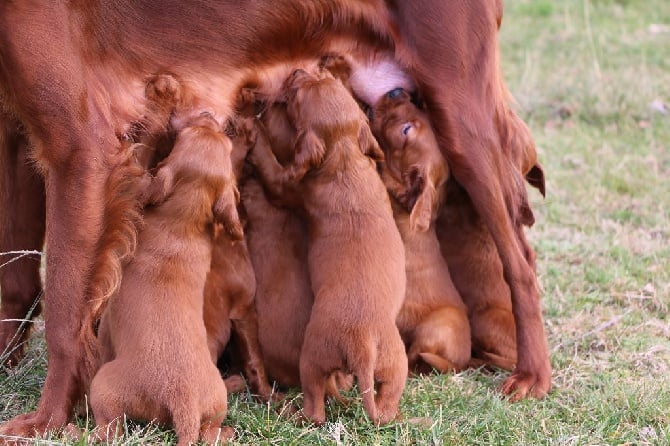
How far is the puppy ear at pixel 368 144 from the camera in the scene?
3.42 m

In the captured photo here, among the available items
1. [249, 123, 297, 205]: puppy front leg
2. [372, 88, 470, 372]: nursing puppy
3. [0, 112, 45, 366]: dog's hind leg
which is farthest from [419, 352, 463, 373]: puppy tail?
[0, 112, 45, 366]: dog's hind leg

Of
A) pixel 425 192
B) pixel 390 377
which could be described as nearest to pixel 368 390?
pixel 390 377

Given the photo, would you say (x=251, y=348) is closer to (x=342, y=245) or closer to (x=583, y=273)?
(x=342, y=245)

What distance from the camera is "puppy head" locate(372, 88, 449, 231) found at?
3621 mm

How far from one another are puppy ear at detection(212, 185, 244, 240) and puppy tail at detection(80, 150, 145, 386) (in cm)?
23

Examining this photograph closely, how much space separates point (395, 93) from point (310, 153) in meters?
0.60

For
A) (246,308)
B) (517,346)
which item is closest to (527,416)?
(517,346)

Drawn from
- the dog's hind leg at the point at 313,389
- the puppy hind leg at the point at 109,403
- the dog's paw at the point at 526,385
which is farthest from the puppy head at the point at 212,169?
the dog's paw at the point at 526,385

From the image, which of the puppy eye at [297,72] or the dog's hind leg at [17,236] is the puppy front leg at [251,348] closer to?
the dog's hind leg at [17,236]

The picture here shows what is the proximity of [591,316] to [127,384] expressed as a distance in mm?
2024

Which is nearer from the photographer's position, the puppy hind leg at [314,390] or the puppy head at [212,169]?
the puppy hind leg at [314,390]

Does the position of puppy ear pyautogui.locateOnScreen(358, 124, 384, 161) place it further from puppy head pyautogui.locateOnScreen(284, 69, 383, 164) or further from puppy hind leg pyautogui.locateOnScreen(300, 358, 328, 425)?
puppy hind leg pyautogui.locateOnScreen(300, 358, 328, 425)

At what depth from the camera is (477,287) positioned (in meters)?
3.75

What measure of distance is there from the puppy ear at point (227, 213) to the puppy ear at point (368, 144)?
532mm
